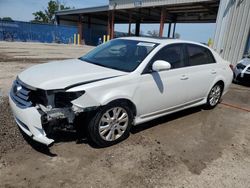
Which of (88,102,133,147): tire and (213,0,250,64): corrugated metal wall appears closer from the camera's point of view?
(88,102,133,147): tire

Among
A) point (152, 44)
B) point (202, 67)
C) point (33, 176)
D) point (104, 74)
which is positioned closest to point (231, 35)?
point (202, 67)

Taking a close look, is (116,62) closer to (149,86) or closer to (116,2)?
(149,86)

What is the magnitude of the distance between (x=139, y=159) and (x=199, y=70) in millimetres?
2398

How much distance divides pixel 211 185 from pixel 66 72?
7.98ft

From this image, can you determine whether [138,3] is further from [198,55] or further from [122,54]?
[122,54]

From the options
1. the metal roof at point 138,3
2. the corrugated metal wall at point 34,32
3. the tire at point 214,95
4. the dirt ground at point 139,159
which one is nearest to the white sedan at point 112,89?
the dirt ground at point 139,159

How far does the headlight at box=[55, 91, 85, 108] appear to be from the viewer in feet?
9.76

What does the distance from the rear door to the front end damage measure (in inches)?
92.1

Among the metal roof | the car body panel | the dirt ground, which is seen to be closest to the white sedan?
the dirt ground

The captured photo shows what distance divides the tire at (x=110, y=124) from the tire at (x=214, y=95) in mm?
2578

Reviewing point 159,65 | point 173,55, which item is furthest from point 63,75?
point 173,55

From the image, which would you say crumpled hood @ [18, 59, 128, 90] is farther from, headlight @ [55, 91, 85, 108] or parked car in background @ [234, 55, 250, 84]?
parked car in background @ [234, 55, 250, 84]

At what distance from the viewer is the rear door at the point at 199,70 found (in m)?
4.48

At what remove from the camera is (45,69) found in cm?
357
